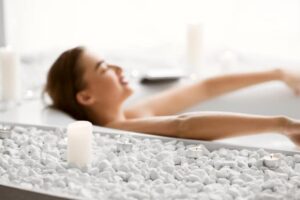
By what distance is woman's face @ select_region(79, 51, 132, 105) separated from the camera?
6.72 feet

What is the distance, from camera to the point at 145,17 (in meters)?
2.97

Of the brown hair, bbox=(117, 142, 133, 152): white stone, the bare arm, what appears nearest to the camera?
bbox=(117, 142, 133, 152): white stone

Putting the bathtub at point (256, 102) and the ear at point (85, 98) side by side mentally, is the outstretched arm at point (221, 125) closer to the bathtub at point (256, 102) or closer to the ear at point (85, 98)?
the ear at point (85, 98)

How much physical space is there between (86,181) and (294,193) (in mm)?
460

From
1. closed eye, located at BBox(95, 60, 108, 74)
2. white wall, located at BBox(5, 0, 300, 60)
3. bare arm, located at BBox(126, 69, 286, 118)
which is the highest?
white wall, located at BBox(5, 0, 300, 60)

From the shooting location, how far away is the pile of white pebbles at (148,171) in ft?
4.62

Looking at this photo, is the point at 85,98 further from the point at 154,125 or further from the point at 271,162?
the point at 271,162

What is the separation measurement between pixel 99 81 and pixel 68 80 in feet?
0.32

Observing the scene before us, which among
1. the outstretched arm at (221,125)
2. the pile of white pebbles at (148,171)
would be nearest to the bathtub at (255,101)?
the outstretched arm at (221,125)

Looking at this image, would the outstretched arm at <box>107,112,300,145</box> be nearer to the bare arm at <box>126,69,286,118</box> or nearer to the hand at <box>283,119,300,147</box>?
the hand at <box>283,119,300,147</box>

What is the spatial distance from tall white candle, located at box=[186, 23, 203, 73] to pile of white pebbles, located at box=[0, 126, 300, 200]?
94cm

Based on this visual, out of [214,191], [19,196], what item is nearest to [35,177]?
[19,196]

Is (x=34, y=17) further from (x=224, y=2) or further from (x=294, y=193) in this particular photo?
(x=294, y=193)

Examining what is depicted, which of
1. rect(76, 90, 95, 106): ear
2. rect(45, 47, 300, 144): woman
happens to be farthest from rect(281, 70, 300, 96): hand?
rect(76, 90, 95, 106): ear
